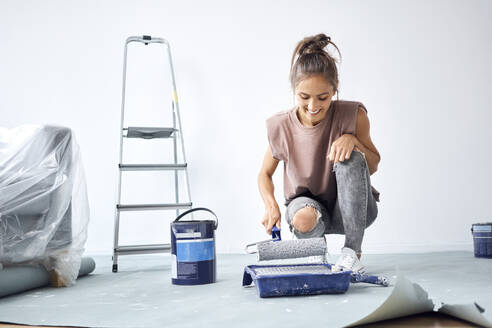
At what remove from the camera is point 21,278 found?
63.6 inches

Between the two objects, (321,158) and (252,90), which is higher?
(252,90)

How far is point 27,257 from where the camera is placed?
166cm

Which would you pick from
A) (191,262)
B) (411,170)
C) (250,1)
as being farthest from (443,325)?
(250,1)

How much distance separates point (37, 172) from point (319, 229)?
993 millimetres

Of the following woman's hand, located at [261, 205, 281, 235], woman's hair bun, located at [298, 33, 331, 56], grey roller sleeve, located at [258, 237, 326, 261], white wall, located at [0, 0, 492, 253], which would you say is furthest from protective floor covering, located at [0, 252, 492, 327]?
white wall, located at [0, 0, 492, 253]

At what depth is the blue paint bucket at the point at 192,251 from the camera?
171 centimetres

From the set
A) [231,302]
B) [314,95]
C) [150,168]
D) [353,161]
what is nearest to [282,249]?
[231,302]

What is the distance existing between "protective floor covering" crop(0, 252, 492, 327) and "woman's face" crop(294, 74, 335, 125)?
0.61 metres

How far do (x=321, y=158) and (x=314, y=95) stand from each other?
0.26m

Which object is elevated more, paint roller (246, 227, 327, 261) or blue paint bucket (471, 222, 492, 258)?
paint roller (246, 227, 327, 261)

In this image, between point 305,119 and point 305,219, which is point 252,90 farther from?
point 305,219

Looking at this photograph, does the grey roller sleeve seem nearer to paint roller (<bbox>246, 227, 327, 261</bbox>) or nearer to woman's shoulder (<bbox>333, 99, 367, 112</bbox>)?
paint roller (<bbox>246, 227, 327, 261</bbox>)

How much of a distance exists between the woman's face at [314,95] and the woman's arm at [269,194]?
0.86 ft

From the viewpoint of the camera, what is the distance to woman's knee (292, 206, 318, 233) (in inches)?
69.0
